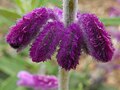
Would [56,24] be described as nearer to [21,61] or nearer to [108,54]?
[108,54]

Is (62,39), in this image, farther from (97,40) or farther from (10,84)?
(10,84)

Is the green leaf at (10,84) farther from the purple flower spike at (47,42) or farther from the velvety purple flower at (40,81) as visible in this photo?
the purple flower spike at (47,42)

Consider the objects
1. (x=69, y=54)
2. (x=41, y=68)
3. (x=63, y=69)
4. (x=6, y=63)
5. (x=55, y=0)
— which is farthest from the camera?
(x=6, y=63)

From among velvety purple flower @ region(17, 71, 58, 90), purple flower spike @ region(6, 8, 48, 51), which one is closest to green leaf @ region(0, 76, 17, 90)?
velvety purple flower @ region(17, 71, 58, 90)

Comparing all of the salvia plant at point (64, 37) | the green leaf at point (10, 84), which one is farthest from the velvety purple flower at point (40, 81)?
the green leaf at point (10, 84)

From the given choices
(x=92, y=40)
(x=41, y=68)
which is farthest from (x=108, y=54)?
(x=41, y=68)

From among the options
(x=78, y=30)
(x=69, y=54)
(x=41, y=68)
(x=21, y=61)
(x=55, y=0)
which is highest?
(x=21, y=61)

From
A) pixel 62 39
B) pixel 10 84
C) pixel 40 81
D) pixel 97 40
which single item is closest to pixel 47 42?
pixel 62 39

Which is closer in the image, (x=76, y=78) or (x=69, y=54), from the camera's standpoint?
(x=69, y=54)
